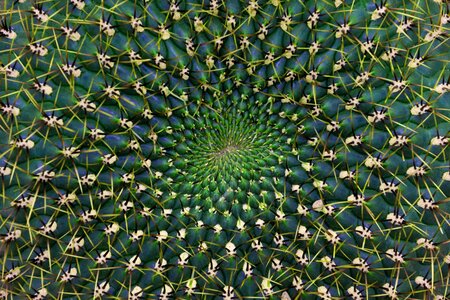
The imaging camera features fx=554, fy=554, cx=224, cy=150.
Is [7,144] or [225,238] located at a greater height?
[7,144]

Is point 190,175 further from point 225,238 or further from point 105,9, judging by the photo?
point 105,9

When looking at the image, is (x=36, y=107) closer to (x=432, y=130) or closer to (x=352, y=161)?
(x=352, y=161)

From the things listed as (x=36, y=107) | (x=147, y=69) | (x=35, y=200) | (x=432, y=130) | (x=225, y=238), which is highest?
(x=147, y=69)

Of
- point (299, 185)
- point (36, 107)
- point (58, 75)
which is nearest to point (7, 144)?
point (36, 107)

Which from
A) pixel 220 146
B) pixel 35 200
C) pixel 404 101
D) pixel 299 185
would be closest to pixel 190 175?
pixel 220 146

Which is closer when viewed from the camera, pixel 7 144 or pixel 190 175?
pixel 7 144

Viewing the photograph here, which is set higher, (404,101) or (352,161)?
(404,101)
